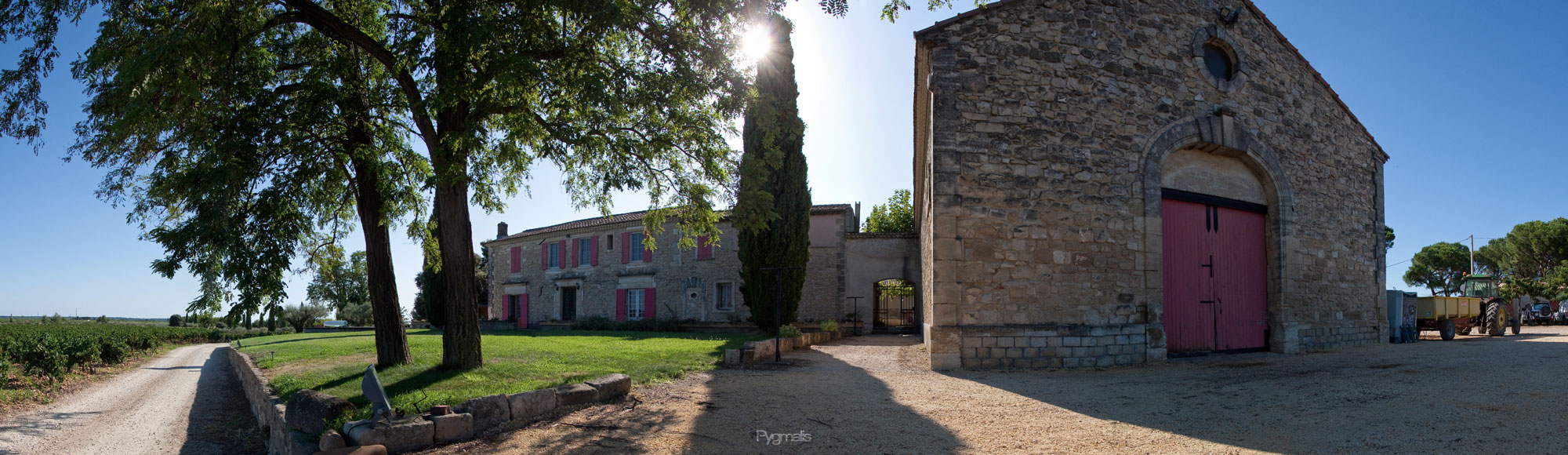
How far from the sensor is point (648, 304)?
77.5 feet

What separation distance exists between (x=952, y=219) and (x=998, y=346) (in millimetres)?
1631

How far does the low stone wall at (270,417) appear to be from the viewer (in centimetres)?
503

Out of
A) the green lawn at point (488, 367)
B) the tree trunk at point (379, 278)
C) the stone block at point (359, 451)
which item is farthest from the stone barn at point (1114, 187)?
the tree trunk at point (379, 278)

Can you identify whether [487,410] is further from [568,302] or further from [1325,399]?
[568,302]

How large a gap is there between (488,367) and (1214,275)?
9.93 m

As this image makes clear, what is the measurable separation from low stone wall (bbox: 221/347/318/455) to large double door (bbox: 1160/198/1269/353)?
9.88m

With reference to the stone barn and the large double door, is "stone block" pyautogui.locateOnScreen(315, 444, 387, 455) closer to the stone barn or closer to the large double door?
the stone barn

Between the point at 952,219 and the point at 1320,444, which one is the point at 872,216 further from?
the point at 1320,444

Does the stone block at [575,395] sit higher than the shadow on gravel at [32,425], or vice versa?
the stone block at [575,395]

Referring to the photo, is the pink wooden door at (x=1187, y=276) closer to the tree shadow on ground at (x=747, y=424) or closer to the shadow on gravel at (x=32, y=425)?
the tree shadow on ground at (x=747, y=424)

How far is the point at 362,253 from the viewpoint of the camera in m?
9.98

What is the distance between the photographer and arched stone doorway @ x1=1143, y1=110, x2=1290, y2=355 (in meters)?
9.87

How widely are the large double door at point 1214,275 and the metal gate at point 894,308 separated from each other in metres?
8.77

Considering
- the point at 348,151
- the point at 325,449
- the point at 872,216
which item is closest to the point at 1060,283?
the point at 325,449
